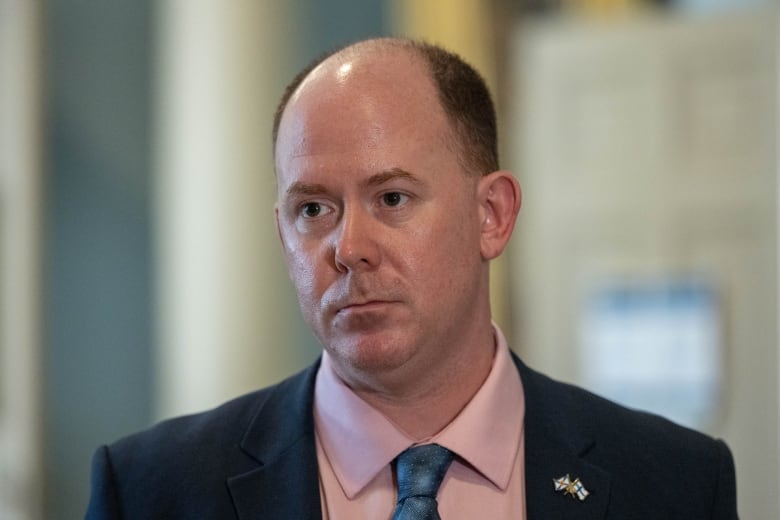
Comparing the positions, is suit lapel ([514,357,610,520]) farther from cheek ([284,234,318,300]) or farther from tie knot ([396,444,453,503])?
cheek ([284,234,318,300])

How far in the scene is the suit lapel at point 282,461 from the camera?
6.41ft

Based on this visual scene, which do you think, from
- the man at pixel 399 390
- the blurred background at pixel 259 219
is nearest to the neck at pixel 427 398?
the man at pixel 399 390

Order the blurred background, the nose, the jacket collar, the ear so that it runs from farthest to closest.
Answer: the blurred background < the ear < the jacket collar < the nose

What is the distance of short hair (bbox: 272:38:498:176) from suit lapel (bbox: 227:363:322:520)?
1.50ft

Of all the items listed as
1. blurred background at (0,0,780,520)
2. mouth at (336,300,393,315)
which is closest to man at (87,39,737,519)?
mouth at (336,300,393,315)

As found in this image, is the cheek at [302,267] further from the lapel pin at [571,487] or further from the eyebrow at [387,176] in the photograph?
the lapel pin at [571,487]

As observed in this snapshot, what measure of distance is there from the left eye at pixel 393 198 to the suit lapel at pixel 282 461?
0.40 m

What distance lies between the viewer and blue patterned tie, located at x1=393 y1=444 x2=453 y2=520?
1.90 meters

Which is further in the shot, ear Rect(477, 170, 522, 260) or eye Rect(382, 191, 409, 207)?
ear Rect(477, 170, 522, 260)

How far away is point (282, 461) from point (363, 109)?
606 mm

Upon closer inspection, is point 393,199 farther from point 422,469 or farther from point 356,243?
point 422,469

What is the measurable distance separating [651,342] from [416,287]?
13.2 ft

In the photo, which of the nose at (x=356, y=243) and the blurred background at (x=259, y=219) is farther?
the blurred background at (x=259, y=219)

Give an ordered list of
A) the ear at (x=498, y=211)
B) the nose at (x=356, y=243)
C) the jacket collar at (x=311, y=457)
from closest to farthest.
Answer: the nose at (x=356, y=243)
the jacket collar at (x=311, y=457)
the ear at (x=498, y=211)
